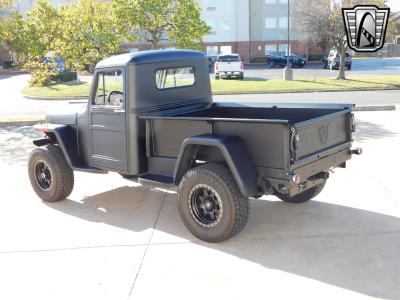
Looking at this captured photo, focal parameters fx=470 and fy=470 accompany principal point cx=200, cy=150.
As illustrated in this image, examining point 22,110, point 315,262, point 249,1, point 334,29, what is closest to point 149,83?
point 315,262

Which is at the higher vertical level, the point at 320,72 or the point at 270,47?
the point at 270,47

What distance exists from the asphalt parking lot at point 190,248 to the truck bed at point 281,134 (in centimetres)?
80

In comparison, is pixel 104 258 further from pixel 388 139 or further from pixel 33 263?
pixel 388 139

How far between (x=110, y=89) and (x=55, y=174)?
143 centimetres

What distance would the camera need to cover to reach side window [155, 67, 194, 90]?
5973mm

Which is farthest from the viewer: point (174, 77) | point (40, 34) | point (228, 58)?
point (228, 58)

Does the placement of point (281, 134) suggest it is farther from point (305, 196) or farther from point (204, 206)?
point (305, 196)

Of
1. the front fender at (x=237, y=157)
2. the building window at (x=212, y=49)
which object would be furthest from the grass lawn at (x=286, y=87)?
the building window at (x=212, y=49)

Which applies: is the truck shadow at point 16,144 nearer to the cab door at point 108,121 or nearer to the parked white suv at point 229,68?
the cab door at point 108,121


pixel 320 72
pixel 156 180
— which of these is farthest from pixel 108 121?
pixel 320 72

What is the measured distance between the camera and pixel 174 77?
6168 millimetres

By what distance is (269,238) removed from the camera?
5.05 m

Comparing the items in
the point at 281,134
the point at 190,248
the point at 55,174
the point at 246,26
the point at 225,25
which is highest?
the point at 225,25

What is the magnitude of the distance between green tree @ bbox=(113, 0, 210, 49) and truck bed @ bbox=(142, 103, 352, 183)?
8345mm
